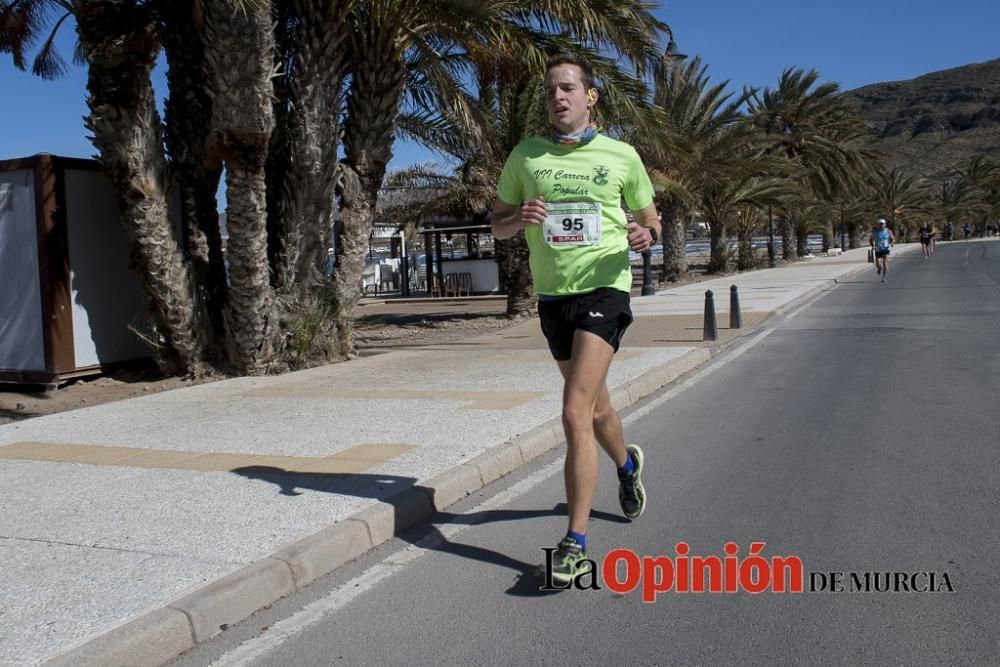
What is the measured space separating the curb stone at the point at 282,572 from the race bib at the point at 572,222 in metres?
1.88

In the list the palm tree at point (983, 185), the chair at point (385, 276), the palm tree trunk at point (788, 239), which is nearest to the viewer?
the chair at point (385, 276)

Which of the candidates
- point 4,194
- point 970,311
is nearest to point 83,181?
point 4,194

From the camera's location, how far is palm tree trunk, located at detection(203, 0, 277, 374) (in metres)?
9.86

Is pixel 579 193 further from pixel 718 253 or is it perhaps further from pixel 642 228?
pixel 718 253

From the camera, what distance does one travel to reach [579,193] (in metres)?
4.32

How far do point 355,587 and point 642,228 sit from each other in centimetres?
215

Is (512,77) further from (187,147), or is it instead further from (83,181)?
(83,181)

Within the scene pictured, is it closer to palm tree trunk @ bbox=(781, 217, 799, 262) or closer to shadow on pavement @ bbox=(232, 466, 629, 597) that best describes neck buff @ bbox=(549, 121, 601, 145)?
shadow on pavement @ bbox=(232, 466, 629, 597)

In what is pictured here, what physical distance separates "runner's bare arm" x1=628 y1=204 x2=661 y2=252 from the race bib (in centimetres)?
23

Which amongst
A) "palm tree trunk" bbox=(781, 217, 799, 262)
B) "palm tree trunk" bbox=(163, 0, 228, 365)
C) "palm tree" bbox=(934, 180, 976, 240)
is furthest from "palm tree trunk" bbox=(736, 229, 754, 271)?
"palm tree" bbox=(934, 180, 976, 240)

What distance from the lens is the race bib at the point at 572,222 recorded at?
4312 mm

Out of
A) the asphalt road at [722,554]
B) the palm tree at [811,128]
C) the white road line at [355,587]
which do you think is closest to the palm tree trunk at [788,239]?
the palm tree at [811,128]

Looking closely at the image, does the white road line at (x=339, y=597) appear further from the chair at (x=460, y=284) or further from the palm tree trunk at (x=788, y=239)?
the palm tree trunk at (x=788, y=239)

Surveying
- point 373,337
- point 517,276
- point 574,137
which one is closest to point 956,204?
point 517,276
